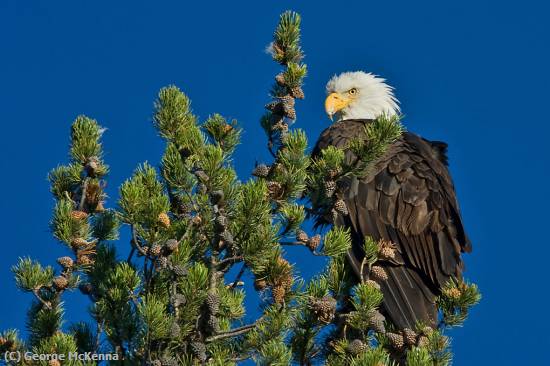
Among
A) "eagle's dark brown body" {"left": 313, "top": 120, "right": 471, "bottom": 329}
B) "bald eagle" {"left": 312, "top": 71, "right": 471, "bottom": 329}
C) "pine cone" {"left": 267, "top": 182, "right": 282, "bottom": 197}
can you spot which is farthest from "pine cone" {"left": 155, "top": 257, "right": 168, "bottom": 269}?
"eagle's dark brown body" {"left": 313, "top": 120, "right": 471, "bottom": 329}

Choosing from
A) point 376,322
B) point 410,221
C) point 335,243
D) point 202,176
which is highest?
point 410,221

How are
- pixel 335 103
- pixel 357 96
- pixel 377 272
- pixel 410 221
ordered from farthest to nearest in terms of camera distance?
pixel 357 96 < pixel 335 103 < pixel 410 221 < pixel 377 272

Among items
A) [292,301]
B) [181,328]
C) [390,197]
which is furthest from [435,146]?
[181,328]

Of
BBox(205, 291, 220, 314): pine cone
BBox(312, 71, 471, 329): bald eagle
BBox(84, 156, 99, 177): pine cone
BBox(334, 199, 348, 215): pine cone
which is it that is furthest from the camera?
BBox(312, 71, 471, 329): bald eagle

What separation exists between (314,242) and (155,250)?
2.19ft

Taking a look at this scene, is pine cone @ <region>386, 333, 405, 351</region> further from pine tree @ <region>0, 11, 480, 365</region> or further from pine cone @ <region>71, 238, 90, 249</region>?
pine cone @ <region>71, 238, 90, 249</region>

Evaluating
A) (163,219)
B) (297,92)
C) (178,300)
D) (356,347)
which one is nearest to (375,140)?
(297,92)

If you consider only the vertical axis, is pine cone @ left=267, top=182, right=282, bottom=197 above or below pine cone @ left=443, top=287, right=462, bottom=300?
above

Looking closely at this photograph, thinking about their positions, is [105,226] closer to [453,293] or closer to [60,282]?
[60,282]

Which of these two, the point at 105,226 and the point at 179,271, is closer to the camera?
the point at 179,271

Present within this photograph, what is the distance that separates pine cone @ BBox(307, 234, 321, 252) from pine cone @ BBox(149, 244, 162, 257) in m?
0.64

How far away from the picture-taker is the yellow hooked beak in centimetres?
776

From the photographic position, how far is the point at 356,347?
3840mm

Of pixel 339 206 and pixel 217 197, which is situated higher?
pixel 339 206
